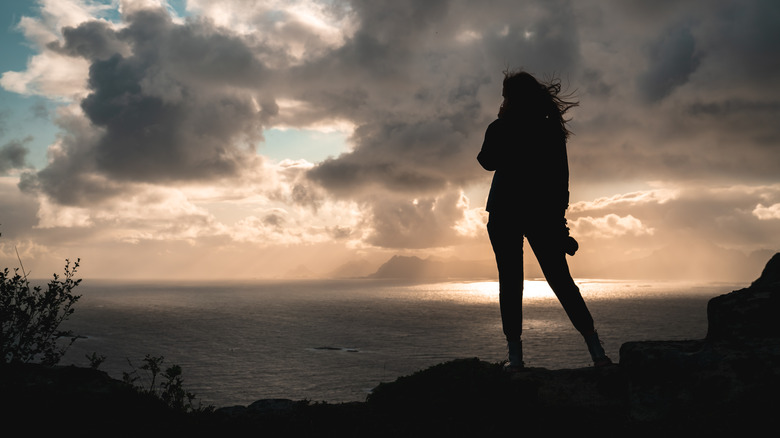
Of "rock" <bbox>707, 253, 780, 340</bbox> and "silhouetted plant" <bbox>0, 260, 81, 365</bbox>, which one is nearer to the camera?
"rock" <bbox>707, 253, 780, 340</bbox>

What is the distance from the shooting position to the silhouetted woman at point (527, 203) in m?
6.30

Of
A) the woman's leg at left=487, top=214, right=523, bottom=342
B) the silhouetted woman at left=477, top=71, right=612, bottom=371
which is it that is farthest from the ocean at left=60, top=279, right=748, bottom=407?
the silhouetted woman at left=477, top=71, right=612, bottom=371

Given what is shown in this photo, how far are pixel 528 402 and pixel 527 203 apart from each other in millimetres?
2369

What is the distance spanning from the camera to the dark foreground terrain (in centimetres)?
463

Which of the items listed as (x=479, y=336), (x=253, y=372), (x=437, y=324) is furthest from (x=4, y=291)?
(x=437, y=324)

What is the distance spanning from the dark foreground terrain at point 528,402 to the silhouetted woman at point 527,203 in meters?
0.71

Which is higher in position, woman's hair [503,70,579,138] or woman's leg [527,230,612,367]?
woman's hair [503,70,579,138]

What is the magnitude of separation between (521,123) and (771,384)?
12.5 feet

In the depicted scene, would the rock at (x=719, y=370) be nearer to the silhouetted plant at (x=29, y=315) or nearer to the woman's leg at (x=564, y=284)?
the woman's leg at (x=564, y=284)

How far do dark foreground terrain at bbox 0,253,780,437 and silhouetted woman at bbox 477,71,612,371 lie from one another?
71 cm

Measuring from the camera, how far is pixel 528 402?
553 centimetres

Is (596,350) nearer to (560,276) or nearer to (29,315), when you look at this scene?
(560,276)

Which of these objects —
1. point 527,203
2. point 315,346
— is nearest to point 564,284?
point 527,203

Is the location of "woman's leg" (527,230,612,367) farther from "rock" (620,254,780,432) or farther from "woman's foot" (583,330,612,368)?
"rock" (620,254,780,432)
